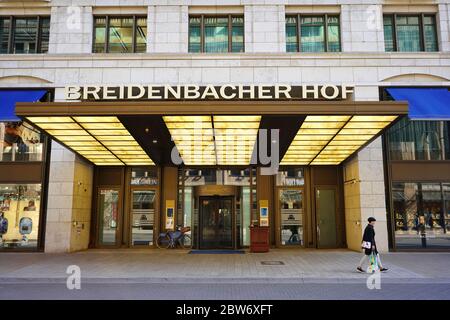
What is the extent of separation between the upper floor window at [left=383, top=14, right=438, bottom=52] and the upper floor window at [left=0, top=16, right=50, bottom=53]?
633 inches

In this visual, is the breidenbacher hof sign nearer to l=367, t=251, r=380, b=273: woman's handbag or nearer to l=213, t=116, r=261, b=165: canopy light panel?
l=213, t=116, r=261, b=165: canopy light panel

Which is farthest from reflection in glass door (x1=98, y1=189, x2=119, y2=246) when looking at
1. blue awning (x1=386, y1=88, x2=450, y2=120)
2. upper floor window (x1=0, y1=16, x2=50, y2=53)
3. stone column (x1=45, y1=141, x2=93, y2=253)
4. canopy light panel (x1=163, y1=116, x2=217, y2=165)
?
blue awning (x1=386, y1=88, x2=450, y2=120)

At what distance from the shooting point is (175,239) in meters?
19.2

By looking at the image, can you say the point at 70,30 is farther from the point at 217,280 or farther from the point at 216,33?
the point at 217,280

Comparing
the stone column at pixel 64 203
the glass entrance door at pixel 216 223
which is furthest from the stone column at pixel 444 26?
the stone column at pixel 64 203

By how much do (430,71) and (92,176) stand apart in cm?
1634

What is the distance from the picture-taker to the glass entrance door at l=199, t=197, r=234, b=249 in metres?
19.4

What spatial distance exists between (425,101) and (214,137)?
8.99m

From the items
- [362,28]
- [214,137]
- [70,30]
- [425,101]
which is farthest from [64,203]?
[425,101]

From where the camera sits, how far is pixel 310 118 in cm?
1291

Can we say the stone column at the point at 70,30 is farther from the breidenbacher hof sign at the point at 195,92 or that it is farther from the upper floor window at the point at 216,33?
the upper floor window at the point at 216,33

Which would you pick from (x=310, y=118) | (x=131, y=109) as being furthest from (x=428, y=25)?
(x=131, y=109)
